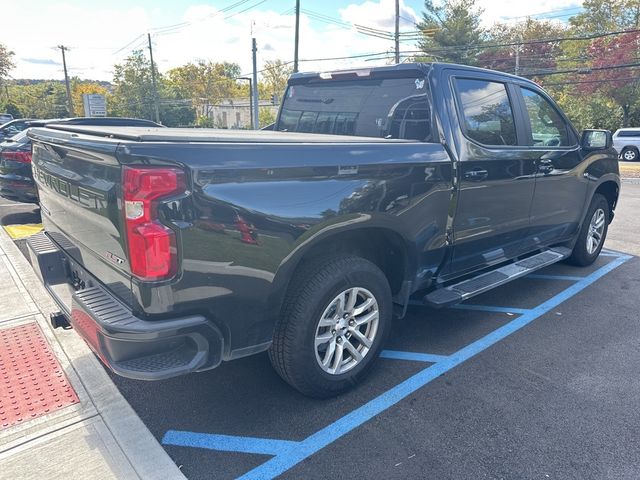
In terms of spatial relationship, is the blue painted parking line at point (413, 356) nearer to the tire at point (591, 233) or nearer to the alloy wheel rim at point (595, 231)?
the tire at point (591, 233)

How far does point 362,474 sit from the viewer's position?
7.59 feet

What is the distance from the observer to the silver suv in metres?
23.1

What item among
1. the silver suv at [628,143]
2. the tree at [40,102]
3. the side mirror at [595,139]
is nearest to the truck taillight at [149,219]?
the side mirror at [595,139]

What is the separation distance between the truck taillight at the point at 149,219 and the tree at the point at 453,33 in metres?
39.6

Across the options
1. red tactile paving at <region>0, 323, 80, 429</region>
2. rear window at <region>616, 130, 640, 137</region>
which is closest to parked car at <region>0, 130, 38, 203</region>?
red tactile paving at <region>0, 323, 80, 429</region>

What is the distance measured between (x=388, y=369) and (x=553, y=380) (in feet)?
3.59

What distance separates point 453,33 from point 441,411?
1624 inches

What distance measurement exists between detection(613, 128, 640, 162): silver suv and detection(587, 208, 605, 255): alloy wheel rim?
2125 cm

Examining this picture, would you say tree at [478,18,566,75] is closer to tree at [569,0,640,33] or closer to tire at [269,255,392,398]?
tree at [569,0,640,33]

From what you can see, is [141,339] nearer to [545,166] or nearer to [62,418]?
[62,418]

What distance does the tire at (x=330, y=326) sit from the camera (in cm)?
263

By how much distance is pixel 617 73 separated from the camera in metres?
30.2

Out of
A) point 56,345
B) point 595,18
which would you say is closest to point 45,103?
point 595,18

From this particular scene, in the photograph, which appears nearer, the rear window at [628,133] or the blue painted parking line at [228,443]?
the blue painted parking line at [228,443]
